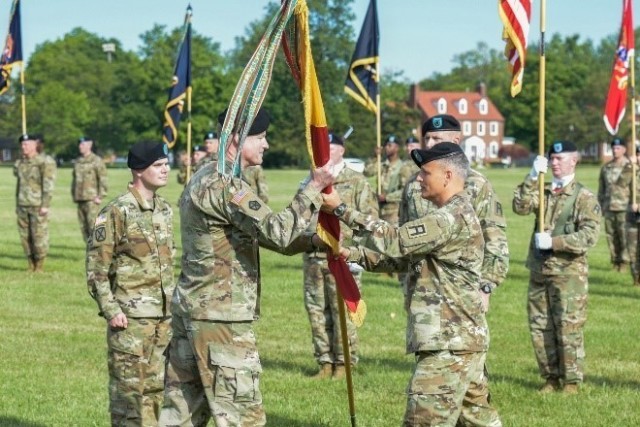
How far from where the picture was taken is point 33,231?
20.8 m

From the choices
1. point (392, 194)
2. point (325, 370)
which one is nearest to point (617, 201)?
point (392, 194)

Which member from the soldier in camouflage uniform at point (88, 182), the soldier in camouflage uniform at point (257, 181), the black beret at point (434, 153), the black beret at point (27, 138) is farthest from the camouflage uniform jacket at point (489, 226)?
the soldier in camouflage uniform at point (88, 182)

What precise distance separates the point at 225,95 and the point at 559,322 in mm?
97223

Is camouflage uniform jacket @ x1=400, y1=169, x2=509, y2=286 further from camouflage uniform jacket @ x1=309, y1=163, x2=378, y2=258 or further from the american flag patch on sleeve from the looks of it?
camouflage uniform jacket @ x1=309, y1=163, x2=378, y2=258

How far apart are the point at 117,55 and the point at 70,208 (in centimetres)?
11256

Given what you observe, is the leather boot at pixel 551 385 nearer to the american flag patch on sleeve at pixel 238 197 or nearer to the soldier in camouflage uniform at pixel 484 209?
the soldier in camouflage uniform at pixel 484 209

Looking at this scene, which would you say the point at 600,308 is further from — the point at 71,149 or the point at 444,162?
the point at 71,149

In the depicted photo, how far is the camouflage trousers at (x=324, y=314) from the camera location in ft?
39.8

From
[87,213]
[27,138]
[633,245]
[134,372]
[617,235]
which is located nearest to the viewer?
[134,372]

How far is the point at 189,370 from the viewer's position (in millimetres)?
6977

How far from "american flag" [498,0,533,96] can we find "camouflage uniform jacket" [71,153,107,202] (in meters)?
13.4

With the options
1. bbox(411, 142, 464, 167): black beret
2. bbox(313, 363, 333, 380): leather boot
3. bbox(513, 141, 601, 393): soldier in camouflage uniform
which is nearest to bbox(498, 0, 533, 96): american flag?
bbox(513, 141, 601, 393): soldier in camouflage uniform

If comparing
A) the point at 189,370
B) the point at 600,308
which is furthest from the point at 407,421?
the point at 600,308

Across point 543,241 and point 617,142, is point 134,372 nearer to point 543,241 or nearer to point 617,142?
point 543,241
